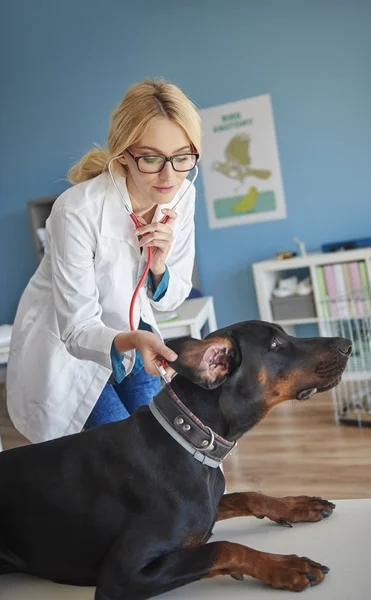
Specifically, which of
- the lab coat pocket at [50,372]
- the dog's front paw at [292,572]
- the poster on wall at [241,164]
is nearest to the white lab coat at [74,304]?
the lab coat pocket at [50,372]

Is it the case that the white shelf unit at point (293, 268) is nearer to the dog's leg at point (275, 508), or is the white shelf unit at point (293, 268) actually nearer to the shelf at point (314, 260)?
the shelf at point (314, 260)

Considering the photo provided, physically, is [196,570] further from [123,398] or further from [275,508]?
[123,398]

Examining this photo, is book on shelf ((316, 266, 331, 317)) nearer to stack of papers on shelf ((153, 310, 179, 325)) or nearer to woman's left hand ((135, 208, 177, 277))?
stack of papers on shelf ((153, 310, 179, 325))

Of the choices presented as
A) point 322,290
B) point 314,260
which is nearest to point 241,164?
point 314,260

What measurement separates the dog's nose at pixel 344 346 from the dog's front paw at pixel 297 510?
1.00 feet

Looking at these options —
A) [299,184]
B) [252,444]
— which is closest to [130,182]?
[252,444]

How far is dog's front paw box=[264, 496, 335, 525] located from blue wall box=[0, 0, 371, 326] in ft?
10.8

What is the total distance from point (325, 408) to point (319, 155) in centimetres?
163

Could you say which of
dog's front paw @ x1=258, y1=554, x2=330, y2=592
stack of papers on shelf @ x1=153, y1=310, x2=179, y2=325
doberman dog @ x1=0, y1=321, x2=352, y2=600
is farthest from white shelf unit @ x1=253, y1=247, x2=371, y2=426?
dog's front paw @ x1=258, y1=554, x2=330, y2=592

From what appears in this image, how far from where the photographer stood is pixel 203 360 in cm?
117

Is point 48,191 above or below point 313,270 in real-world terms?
above

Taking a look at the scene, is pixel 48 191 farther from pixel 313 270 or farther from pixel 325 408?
pixel 325 408

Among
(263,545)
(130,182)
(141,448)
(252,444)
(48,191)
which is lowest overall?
(252,444)

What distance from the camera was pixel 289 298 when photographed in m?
4.25
